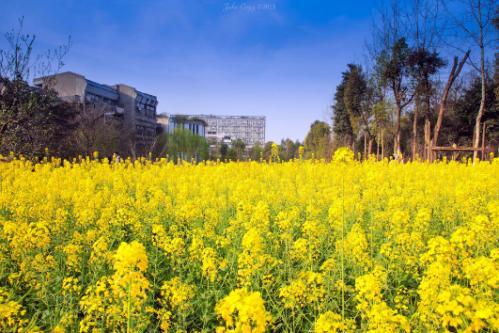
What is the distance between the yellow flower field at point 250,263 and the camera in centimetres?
209

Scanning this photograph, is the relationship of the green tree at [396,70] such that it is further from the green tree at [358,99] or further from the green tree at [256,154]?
the green tree at [256,154]

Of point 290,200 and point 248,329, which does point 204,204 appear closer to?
point 290,200

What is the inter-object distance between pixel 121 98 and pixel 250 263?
6069 cm

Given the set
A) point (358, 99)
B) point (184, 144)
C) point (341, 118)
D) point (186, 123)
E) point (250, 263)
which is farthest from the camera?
point (186, 123)

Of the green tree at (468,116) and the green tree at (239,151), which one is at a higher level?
the green tree at (468,116)

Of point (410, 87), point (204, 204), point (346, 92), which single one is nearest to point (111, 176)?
point (204, 204)

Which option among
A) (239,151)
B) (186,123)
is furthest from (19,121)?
(186,123)

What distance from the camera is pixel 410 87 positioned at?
24734 mm

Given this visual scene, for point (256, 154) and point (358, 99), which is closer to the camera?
point (358, 99)

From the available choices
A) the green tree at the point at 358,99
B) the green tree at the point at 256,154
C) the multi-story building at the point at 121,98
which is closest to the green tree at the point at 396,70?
the green tree at the point at 358,99

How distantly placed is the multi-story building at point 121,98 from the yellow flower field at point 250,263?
34779 millimetres

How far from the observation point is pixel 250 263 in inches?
104

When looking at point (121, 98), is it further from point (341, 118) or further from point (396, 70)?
point (396, 70)

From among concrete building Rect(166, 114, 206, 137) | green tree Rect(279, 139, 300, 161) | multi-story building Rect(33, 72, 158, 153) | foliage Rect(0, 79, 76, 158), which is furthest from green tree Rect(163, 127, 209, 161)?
foliage Rect(0, 79, 76, 158)
